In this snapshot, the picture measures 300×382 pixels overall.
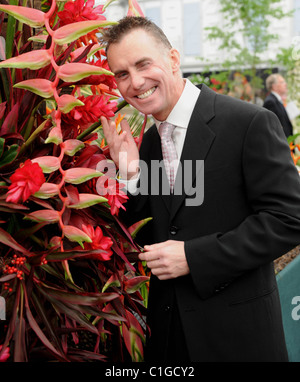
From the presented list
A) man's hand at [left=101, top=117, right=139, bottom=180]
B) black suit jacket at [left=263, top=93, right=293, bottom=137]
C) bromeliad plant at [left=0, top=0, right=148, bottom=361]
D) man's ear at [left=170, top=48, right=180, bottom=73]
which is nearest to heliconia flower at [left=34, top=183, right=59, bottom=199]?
bromeliad plant at [left=0, top=0, right=148, bottom=361]

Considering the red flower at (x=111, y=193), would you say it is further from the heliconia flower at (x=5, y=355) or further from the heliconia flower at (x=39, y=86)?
the heliconia flower at (x=5, y=355)

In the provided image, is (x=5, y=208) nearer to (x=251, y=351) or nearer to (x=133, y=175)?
(x=133, y=175)

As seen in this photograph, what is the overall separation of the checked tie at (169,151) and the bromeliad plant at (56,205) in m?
0.17

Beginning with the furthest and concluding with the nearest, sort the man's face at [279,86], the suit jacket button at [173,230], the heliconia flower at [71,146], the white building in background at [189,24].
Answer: the white building in background at [189,24] < the man's face at [279,86] < the suit jacket button at [173,230] < the heliconia flower at [71,146]

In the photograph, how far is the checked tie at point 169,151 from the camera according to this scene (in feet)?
3.75

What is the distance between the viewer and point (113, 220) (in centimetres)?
101

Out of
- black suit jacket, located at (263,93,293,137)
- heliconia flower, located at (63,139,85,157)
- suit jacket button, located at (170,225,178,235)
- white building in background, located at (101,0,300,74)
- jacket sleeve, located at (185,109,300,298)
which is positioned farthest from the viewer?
white building in background, located at (101,0,300,74)

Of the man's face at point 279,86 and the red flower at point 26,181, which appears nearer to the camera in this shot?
the red flower at point 26,181

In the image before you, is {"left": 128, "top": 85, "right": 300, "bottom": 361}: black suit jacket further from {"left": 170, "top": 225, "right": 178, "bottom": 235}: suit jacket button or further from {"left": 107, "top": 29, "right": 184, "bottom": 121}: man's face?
{"left": 107, "top": 29, "right": 184, "bottom": 121}: man's face

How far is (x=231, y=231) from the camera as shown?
1045 mm

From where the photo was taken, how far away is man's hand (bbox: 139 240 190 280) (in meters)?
1.03

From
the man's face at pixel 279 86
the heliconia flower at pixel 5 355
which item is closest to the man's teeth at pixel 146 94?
the heliconia flower at pixel 5 355

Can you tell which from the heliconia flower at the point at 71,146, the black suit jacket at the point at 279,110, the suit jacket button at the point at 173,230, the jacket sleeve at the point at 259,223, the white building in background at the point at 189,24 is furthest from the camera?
the white building in background at the point at 189,24

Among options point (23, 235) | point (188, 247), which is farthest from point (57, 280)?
point (188, 247)
